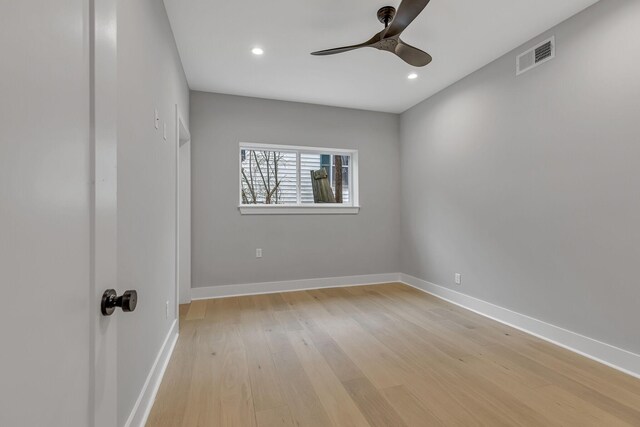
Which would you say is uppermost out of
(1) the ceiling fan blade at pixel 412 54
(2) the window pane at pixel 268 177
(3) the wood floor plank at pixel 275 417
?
(1) the ceiling fan blade at pixel 412 54

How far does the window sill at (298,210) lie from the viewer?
12.3 ft

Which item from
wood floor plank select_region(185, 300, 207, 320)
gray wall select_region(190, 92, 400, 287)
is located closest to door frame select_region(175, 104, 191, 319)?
wood floor plank select_region(185, 300, 207, 320)

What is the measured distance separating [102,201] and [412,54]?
2248mm

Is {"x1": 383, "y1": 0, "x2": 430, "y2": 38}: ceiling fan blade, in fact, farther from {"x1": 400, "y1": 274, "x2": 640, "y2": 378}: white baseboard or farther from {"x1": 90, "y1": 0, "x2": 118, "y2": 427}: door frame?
{"x1": 400, "y1": 274, "x2": 640, "y2": 378}: white baseboard

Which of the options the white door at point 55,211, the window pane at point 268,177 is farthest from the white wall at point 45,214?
the window pane at point 268,177

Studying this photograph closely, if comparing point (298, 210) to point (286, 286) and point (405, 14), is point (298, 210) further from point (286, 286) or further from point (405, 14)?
point (405, 14)

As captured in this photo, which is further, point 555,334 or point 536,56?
point 536,56

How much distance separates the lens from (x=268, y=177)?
408 centimetres

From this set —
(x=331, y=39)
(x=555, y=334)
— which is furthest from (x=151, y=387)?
(x=555, y=334)

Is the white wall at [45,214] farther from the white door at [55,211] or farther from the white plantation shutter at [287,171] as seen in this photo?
the white plantation shutter at [287,171]

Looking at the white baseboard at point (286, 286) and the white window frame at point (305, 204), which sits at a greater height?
the white window frame at point (305, 204)

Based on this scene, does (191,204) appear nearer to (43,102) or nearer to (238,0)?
(238,0)

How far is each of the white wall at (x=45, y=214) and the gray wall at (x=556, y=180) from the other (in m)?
2.86

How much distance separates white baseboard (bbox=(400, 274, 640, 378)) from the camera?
1.97 metres
